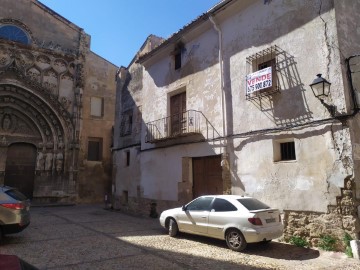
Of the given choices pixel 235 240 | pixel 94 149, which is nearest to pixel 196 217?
pixel 235 240

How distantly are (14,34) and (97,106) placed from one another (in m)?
6.74

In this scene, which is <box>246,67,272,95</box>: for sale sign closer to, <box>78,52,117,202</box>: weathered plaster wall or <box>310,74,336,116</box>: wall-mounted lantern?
<box>310,74,336,116</box>: wall-mounted lantern

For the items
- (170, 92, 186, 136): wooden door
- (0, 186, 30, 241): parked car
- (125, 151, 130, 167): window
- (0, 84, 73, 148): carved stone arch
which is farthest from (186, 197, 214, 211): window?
(0, 84, 73, 148): carved stone arch

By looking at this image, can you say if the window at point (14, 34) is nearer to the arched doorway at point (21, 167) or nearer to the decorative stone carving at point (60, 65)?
the decorative stone carving at point (60, 65)

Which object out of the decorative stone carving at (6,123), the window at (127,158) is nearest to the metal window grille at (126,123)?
the window at (127,158)

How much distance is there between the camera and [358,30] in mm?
8250

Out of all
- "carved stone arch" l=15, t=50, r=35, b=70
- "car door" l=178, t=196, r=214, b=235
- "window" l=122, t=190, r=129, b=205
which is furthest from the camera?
"carved stone arch" l=15, t=50, r=35, b=70

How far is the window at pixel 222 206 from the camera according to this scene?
760 centimetres

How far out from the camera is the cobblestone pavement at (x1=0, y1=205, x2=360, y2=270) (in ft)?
19.9

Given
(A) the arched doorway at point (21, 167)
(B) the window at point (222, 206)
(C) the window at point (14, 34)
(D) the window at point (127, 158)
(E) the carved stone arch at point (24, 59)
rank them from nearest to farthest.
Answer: (B) the window at point (222, 206)
(D) the window at point (127, 158)
(A) the arched doorway at point (21, 167)
(E) the carved stone arch at point (24, 59)
(C) the window at point (14, 34)

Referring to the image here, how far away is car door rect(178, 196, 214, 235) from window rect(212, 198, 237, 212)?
23 centimetres

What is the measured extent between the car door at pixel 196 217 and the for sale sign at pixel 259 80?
138 inches

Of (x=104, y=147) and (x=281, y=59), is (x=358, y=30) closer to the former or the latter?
(x=281, y=59)

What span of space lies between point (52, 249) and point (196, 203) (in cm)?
378
